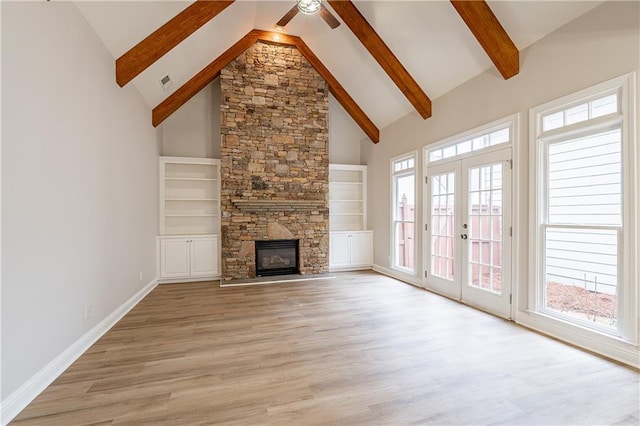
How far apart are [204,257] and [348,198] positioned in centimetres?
343

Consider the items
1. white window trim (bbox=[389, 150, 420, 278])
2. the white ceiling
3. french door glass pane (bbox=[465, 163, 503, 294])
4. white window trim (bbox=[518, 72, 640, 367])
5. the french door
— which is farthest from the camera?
white window trim (bbox=[389, 150, 420, 278])

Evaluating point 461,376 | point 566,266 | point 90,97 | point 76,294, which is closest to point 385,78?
point 566,266

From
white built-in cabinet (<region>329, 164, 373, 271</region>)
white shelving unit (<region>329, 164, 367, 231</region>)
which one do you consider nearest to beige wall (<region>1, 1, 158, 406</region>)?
white built-in cabinet (<region>329, 164, 373, 271</region>)

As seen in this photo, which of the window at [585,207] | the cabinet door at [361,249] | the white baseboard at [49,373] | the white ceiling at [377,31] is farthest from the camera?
→ the cabinet door at [361,249]

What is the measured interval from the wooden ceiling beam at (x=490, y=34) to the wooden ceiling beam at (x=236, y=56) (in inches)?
121

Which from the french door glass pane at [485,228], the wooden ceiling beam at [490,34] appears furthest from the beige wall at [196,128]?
the french door glass pane at [485,228]

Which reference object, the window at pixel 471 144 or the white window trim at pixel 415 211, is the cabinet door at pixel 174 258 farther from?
the window at pixel 471 144

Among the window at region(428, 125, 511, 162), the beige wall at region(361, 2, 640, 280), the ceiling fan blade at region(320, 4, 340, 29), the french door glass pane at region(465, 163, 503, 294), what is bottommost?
the french door glass pane at region(465, 163, 503, 294)

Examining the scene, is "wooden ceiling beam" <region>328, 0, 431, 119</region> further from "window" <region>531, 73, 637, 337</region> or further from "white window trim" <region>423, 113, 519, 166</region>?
"window" <region>531, 73, 637, 337</region>

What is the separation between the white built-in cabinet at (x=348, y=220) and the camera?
6564 mm

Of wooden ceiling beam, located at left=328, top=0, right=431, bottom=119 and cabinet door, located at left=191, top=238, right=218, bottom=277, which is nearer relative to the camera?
wooden ceiling beam, located at left=328, top=0, right=431, bottom=119

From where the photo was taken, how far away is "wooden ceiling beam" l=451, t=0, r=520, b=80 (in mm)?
3232

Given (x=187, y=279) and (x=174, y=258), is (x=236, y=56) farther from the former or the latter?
(x=187, y=279)

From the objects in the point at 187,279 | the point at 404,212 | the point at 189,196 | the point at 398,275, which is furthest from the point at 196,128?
the point at 398,275
